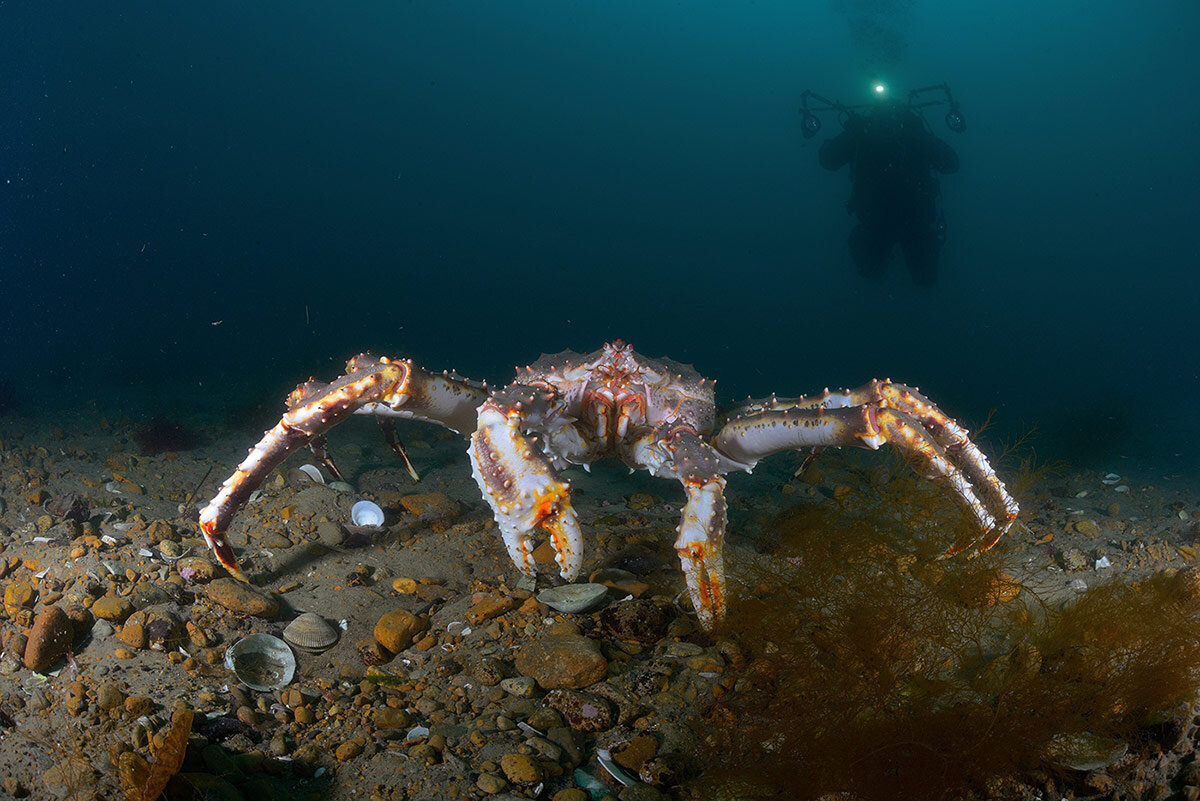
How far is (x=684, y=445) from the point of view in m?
3.54

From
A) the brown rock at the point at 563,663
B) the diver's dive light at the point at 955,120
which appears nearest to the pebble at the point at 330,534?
the brown rock at the point at 563,663

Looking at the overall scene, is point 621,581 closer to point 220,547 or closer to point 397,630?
point 397,630

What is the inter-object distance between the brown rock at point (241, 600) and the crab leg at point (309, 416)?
24cm

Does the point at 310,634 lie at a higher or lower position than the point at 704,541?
lower

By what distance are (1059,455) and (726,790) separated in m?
11.8

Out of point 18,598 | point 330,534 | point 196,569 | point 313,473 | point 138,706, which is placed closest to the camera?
point 138,706

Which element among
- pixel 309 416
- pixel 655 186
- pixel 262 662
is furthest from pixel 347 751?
pixel 655 186

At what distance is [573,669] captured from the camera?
2832 millimetres

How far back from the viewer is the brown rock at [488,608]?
3396 millimetres

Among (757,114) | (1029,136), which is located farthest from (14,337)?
(1029,136)

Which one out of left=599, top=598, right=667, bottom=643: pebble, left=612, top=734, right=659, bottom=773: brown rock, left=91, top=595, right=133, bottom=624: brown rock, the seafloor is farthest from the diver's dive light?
left=91, top=595, right=133, bottom=624: brown rock

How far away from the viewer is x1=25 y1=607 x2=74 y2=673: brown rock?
2861 mm

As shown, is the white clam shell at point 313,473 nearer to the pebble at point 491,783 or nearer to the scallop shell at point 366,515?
the scallop shell at point 366,515

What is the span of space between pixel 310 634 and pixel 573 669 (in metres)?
1.46
